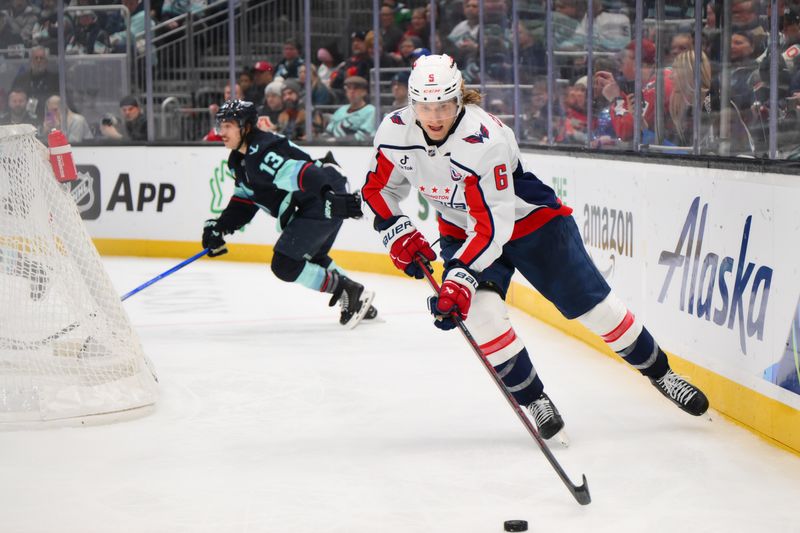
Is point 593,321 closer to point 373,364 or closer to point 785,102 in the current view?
point 785,102

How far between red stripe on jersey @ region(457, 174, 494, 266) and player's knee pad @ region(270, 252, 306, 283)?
8.17ft

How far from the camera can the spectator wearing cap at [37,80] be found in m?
9.30

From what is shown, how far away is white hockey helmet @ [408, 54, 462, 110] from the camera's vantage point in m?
3.45

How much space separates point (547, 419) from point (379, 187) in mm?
950

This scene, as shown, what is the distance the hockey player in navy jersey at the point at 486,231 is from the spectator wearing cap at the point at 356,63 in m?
5.07

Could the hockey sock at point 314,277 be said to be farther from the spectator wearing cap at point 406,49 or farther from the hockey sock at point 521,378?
the spectator wearing cap at point 406,49

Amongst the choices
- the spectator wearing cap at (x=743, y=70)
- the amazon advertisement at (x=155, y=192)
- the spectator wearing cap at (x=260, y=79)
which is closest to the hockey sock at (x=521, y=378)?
the spectator wearing cap at (x=743, y=70)

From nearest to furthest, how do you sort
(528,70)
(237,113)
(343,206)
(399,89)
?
(343,206) < (237,113) < (528,70) < (399,89)

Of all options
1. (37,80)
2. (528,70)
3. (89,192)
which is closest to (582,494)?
(528,70)

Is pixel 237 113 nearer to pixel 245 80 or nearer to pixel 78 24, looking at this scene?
pixel 245 80

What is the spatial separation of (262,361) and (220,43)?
4.66 m

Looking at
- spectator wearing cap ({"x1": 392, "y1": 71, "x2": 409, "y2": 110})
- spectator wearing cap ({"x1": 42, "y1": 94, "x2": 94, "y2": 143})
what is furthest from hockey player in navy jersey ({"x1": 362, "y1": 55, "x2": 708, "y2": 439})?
spectator wearing cap ({"x1": 42, "y1": 94, "x2": 94, "y2": 143})

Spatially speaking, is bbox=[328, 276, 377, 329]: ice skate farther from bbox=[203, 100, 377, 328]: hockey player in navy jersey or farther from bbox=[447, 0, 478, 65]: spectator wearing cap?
bbox=[447, 0, 478, 65]: spectator wearing cap

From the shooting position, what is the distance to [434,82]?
11.3ft
